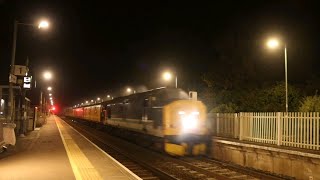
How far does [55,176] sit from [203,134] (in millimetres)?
9605

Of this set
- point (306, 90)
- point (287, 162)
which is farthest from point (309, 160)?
point (306, 90)

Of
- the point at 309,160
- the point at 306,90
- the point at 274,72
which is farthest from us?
the point at 274,72

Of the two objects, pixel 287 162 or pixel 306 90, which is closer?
pixel 287 162

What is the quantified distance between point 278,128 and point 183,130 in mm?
4536

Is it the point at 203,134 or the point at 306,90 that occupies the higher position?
the point at 306,90

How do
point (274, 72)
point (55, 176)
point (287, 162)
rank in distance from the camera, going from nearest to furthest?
point (55, 176) → point (287, 162) → point (274, 72)

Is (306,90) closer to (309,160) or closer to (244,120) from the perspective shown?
(244,120)

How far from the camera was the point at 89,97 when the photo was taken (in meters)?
158

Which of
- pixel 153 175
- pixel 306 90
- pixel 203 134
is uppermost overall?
pixel 306 90

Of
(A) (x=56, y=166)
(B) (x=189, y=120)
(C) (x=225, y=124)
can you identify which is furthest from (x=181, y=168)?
(C) (x=225, y=124)

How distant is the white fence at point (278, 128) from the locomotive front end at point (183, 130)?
6.63 feet

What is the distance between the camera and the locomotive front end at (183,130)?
1942 centimetres

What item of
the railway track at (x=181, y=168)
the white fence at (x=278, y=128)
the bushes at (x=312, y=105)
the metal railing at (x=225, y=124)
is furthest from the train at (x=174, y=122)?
the bushes at (x=312, y=105)

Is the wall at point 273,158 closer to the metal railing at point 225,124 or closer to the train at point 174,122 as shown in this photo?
the train at point 174,122
